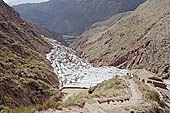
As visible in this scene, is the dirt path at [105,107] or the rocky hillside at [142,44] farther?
the rocky hillside at [142,44]

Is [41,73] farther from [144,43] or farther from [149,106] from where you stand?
[144,43]

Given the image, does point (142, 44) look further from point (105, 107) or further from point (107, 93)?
point (105, 107)

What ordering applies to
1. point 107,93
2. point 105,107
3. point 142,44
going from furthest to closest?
1. point 142,44
2. point 107,93
3. point 105,107

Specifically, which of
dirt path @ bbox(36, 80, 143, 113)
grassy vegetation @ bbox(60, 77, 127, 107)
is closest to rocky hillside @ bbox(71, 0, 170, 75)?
grassy vegetation @ bbox(60, 77, 127, 107)

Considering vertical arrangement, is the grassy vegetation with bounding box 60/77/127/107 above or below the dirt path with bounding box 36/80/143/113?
above

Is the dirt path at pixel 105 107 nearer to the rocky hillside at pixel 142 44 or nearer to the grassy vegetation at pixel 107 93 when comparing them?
the grassy vegetation at pixel 107 93

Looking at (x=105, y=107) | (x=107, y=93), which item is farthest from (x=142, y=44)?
(x=105, y=107)

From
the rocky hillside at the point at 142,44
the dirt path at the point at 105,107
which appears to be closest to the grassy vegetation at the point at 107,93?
the dirt path at the point at 105,107

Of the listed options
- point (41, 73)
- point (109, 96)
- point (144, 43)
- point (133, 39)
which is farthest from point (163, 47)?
point (109, 96)

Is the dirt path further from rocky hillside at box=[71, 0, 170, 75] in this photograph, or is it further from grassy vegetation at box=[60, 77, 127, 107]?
rocky hillside at box=[71, 0, 170, 75]

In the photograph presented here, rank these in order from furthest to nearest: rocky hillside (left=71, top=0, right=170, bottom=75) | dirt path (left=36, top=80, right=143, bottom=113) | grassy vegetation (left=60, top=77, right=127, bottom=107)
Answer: rocky hillside (left=71, top=0, right=170, bottom=75) < grassy vegetation (left=60, top=77, right=127, bottom=107) < dirt path (left=36, top=80, right=143, bottom=113)
